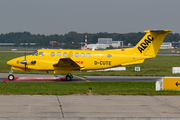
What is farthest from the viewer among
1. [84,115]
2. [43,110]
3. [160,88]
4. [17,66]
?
[17,66]

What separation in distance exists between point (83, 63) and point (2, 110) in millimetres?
15349

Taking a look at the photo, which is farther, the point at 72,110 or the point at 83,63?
the point at 83,63

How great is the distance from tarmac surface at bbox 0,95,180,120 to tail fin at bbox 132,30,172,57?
450 inches

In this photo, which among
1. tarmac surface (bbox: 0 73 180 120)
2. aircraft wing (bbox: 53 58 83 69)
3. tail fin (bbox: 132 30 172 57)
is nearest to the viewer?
tarmac surface (bbox: 0 73 180 120)

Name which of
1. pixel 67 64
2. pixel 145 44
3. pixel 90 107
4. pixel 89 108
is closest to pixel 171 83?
pixel 90 107

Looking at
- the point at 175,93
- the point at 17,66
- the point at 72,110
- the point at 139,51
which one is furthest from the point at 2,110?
the point at 139,51

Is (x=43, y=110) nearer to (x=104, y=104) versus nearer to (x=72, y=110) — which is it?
(x=72, y=110)

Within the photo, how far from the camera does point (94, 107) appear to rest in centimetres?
1273

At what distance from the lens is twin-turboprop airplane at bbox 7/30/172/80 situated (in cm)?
2600

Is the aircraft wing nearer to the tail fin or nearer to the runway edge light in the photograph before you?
the tail fin

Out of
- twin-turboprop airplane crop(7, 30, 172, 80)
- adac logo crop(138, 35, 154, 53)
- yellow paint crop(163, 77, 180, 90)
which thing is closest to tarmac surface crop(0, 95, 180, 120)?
yellow paint crop(163, 77, 180, 90)

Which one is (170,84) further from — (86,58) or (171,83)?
(86,58)

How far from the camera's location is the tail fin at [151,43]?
2645cm

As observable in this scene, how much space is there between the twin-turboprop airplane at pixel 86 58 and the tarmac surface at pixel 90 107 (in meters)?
10.5
